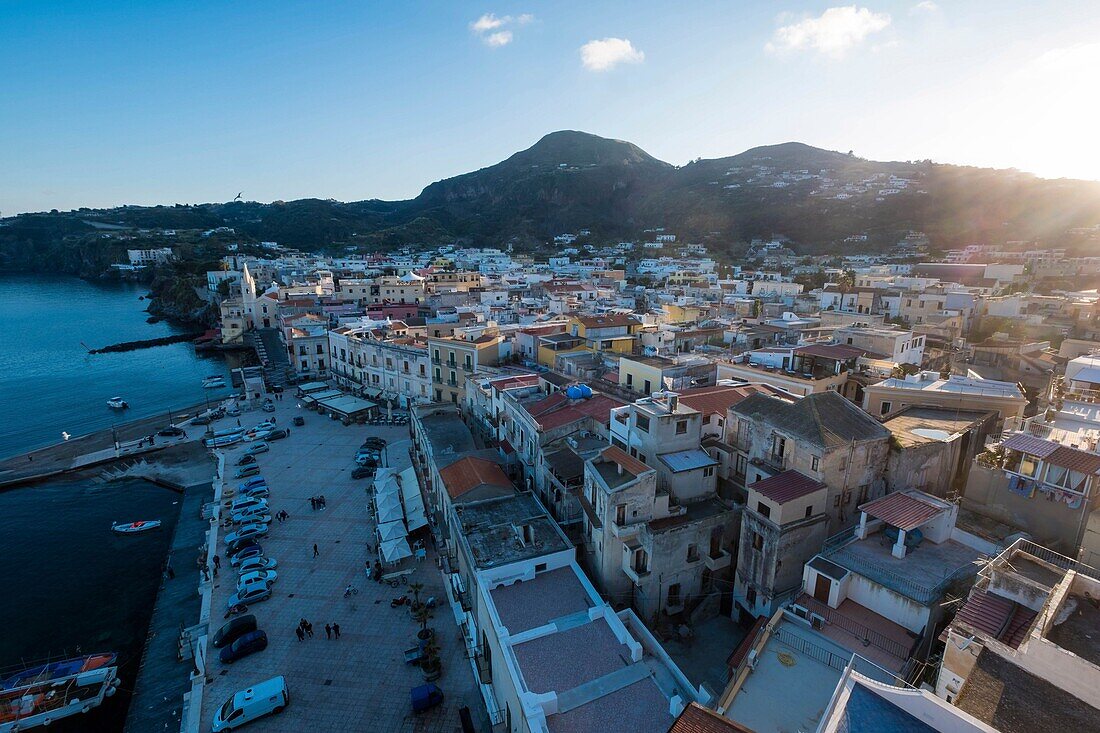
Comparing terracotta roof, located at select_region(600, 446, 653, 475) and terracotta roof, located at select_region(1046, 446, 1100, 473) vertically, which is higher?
terracotta roof, located at select_region(1046, 446, 1100, 473)

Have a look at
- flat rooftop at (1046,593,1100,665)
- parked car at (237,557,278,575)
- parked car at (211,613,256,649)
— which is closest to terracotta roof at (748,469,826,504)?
flat rooftop at (1046,593,1100,665)

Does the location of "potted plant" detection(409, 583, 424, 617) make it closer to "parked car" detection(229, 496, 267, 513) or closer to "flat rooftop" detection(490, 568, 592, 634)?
"flat rooftop" detection(490, 568, 592, 634)

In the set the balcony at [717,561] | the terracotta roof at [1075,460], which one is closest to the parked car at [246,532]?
the balcony at [717,561]

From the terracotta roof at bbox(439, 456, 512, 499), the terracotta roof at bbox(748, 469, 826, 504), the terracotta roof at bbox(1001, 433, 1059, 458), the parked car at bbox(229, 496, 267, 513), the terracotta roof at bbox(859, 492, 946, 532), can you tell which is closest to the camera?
the terracotta roof at bbox(859, 492, 946, 532)

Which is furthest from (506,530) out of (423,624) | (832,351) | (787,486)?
(832,351)

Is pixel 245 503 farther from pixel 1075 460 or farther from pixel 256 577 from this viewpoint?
pixel 1075 460

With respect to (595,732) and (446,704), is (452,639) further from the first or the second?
(595,732)
